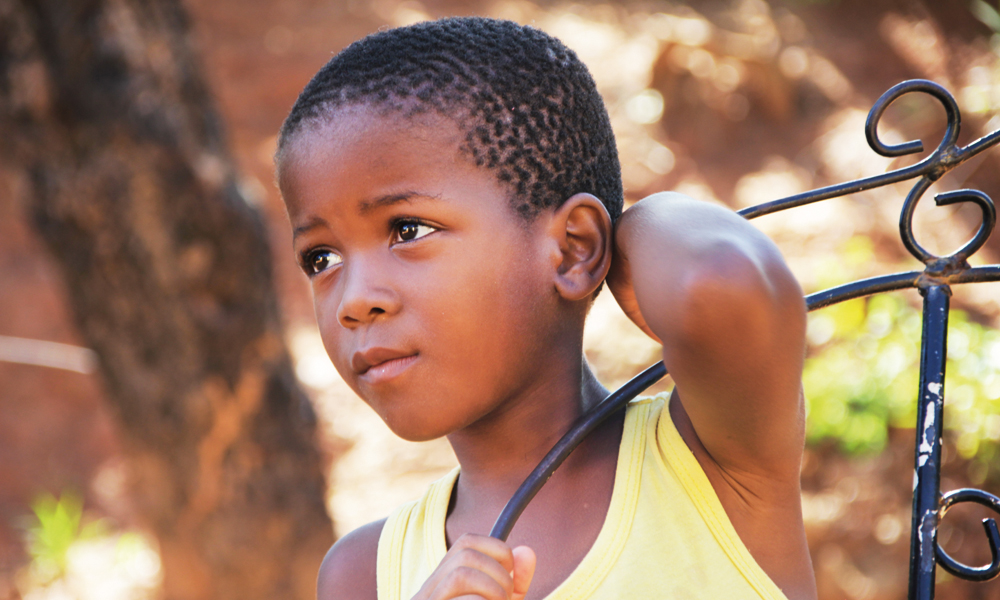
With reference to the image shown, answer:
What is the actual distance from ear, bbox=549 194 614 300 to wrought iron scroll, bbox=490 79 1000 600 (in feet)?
0.67

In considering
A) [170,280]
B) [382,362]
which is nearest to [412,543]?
[382,362]

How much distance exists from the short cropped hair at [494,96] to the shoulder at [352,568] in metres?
0.73

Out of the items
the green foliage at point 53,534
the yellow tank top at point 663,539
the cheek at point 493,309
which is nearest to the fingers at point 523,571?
the yellow tank top at point 663,539

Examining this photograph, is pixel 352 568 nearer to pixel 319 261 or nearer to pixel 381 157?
pixel 319 261

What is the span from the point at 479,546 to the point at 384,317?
1.26 ft

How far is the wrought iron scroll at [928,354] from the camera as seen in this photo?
1178 mm

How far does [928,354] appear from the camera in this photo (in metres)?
1.23

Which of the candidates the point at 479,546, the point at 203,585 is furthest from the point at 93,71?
the point at 479,546

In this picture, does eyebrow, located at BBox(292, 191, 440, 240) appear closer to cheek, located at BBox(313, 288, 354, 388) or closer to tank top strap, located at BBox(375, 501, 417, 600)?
cheek, located at BBox(313, 288, 354, 388)

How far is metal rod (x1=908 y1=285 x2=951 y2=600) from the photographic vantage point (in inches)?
45.8

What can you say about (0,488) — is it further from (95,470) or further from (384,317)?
(384,317)

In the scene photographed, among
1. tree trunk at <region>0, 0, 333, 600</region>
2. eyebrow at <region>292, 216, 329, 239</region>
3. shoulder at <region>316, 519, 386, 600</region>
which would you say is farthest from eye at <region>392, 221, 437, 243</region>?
tree trunk at <region>0, 0, 333, 600</region>

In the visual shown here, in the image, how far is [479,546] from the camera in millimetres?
1115

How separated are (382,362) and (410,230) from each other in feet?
0.69
